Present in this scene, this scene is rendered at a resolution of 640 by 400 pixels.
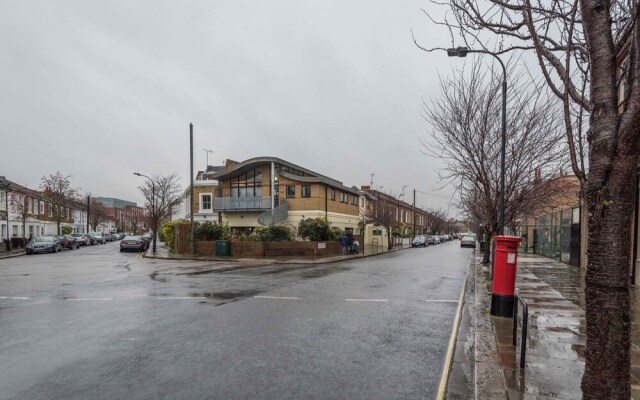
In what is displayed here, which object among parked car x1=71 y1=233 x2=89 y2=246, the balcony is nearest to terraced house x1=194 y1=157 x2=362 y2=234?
the balcony

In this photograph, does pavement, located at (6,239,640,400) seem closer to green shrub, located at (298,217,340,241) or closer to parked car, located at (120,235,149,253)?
green shrub, located at (298,217,340,241)

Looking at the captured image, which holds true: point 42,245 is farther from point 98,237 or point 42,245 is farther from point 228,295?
point 228,295

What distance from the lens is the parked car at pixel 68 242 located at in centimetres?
3854

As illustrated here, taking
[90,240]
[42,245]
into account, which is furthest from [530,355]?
[90,240]

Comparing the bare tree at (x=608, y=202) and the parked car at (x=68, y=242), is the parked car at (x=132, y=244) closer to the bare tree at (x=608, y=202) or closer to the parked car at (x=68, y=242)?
the parked car at (x=68, y=242)

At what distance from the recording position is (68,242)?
1555 inches

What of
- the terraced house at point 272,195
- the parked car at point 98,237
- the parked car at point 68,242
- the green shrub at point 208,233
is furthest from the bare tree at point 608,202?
the parked car at point 98,237

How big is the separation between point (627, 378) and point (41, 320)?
348 inches

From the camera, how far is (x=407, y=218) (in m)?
78.9

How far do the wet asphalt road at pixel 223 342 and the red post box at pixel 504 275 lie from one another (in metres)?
1.01

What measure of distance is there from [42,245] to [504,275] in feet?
116

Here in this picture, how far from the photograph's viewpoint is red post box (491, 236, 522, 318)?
24.7ft

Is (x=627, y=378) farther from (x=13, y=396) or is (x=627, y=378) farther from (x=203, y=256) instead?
(x=203, y=256)

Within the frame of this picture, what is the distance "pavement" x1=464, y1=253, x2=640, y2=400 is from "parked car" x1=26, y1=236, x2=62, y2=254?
110 ft
